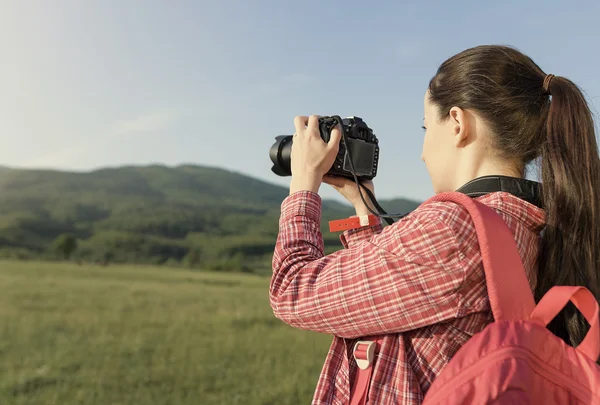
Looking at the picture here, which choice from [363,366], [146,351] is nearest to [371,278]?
[363,366]

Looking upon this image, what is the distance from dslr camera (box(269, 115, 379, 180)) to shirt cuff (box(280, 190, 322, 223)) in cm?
18

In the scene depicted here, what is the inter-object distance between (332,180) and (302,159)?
17cm

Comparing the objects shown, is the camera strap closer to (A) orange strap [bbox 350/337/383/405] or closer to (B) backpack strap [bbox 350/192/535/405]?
(B) backpack strap [bbox 350/192/535/405]

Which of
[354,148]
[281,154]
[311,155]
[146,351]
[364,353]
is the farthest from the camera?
[146,351]

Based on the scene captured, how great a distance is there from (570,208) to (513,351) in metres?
0.33

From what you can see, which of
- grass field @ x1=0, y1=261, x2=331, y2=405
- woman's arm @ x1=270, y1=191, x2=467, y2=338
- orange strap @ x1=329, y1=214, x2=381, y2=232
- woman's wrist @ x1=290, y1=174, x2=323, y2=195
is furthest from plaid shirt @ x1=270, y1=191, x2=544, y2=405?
grass field @ x1=0, y1=261, x2=331, y2=405

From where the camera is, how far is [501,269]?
935mm

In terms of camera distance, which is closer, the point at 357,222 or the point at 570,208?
the point at 570,208

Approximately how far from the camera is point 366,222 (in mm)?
1328

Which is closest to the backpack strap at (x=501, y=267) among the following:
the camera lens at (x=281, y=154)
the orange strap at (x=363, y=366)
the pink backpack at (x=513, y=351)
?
the pink backpack at (x=513, y=351)

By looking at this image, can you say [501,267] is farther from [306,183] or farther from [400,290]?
[306,183]

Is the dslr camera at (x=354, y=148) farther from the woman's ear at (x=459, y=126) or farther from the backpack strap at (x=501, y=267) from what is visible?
the backpack strap at (x=501, y=267)

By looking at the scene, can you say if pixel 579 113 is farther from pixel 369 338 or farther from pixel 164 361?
pixel 164 361

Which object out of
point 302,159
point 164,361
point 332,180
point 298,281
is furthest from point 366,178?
point 164,361
